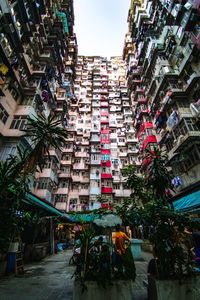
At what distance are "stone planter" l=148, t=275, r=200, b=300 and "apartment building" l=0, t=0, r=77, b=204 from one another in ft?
43.7

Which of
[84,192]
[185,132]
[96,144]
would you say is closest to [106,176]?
[84,192]

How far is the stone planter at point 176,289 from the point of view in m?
4.16

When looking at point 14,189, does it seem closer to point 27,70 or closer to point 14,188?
point 14,188

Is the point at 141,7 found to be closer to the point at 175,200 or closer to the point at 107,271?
the point at 175,200

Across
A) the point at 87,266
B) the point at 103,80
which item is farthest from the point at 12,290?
the point at 103,80

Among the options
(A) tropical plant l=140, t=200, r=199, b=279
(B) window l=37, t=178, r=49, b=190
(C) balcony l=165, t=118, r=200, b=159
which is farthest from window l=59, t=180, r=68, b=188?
(A) tropical plant l=140, t=200, r=199, b=279

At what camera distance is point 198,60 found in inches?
681

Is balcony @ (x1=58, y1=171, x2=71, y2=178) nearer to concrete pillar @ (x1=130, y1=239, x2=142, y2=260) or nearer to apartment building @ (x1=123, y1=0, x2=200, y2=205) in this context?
apartment building @ (x1=123, y1=0, x2=200, y2=205)

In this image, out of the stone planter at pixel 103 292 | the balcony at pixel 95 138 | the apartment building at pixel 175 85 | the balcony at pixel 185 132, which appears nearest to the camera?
the stone planter at pixel 103 292

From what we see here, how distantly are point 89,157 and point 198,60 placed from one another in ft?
79.4

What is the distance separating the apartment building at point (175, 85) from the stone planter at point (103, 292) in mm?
9269

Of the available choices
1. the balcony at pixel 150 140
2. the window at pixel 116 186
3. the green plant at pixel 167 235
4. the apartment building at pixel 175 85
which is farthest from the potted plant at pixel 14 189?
the window at pixel 116 186

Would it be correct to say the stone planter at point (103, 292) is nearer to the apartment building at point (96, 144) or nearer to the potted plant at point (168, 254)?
the potted plant at point (168, 254)

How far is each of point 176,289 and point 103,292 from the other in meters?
1.86
